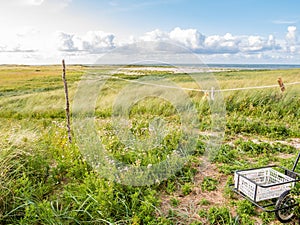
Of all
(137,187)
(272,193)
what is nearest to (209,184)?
(272,193)

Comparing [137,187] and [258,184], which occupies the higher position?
[258,184]

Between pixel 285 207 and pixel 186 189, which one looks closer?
pixel 285 207

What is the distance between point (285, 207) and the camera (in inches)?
111

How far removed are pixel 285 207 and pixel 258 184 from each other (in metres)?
0.34

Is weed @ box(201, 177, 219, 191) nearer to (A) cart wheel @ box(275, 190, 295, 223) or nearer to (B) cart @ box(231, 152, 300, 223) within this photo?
(B) cart @ box(231, 152, 300, 223)

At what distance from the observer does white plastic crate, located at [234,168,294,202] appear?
2.91 meters

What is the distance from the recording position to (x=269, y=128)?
19.4ft

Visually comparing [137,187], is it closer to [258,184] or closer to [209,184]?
[209,184]

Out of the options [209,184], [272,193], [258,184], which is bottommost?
[209,184]

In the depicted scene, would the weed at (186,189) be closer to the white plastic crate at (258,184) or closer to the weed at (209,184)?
the weed at (209,184)

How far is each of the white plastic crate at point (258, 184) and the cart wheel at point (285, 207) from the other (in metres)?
0.12

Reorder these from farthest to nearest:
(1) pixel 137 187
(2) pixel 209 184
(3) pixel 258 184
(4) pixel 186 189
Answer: (2) pixel 209 184 → (4) pixel 186 189 → (1) pixel 137 187 → (3) pixel 258 184

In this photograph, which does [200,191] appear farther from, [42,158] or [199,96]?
[199,96]

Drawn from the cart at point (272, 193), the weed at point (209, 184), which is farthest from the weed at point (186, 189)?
the cart at point (272, 193)
